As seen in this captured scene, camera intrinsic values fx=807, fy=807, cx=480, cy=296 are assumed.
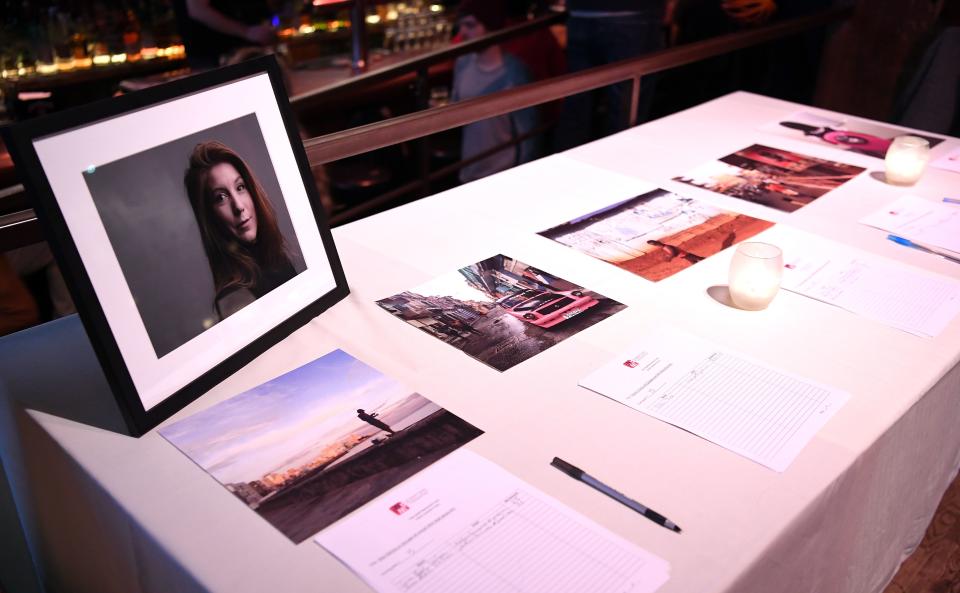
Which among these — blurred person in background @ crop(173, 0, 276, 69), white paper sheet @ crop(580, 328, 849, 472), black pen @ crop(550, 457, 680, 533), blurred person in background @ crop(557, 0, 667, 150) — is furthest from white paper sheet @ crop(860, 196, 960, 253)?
blurred person in background @ crop(173, 0, 276, 69)

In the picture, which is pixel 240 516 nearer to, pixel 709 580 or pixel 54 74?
pixel 709 580

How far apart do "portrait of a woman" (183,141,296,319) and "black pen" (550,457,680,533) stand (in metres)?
0.45

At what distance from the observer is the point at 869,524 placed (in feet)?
3.35

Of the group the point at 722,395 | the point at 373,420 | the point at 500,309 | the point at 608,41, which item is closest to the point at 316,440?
the point at 373,420

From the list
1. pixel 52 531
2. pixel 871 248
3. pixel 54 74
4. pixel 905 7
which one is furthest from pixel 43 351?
pixel 905 7

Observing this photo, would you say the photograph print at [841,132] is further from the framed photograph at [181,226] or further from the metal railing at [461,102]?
the framed photograph at [181,226]

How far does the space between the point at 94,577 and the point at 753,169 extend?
1440 mm

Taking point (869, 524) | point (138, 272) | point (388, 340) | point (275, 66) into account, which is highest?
point (275, 66)

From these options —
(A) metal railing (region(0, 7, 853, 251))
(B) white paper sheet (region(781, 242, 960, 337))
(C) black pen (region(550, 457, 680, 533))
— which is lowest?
(B) white paper sheet (region(781, 242, 960, 337))

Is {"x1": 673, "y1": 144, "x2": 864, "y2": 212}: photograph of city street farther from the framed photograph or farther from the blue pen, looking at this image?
the framed photograph

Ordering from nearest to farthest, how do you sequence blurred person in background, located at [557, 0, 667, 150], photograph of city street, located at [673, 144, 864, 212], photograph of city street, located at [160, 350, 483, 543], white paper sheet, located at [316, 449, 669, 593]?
white paper sheet, located at [316, 449, 669, 593], photograph of city street, located at [160, 350, 483, 543], photograph of city street, located at [673, 144, 864, 212], blurred person in background, located at [557, 0, 667, 150]

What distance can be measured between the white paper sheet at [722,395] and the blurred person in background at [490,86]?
2.28m

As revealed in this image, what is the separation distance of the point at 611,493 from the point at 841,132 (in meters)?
1.54

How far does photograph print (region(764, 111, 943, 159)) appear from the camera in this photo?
1908 millimetres
